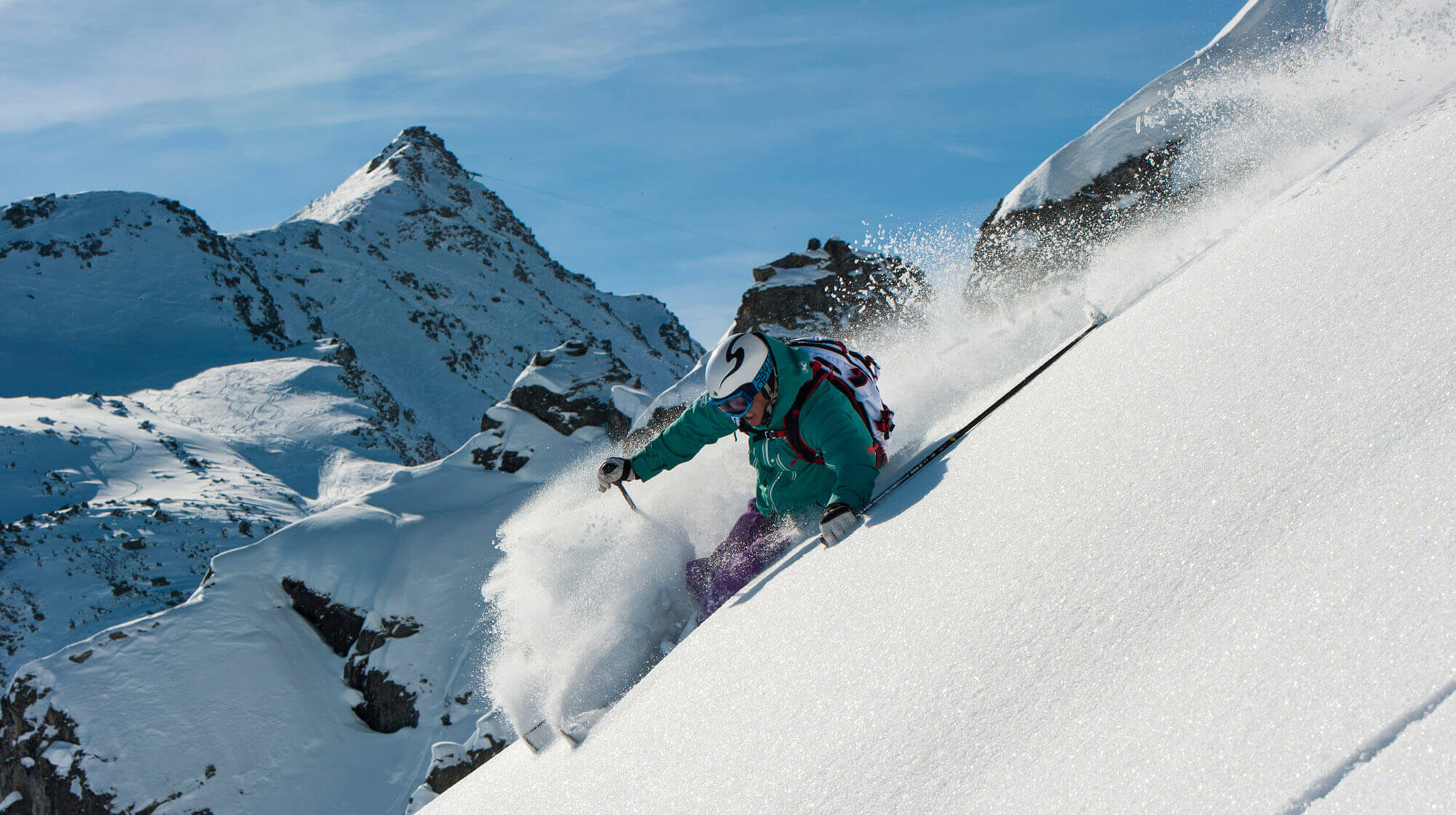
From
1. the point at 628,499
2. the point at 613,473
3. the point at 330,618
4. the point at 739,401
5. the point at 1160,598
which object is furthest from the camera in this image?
the point at 330,618

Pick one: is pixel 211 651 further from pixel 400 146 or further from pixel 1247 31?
pixel 400 146

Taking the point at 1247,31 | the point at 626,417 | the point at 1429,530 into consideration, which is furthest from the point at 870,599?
the point at 626,417

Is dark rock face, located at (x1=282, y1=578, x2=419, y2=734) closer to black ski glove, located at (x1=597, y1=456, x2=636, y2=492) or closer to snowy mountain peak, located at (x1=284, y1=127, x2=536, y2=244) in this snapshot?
black ski glove, located at (x1=597, y1=456, x2=636, y2=492)

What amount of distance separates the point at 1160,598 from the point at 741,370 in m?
2.62

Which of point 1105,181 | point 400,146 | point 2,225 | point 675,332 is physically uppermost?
point 400,146

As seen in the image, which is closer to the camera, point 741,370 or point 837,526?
point 837,526

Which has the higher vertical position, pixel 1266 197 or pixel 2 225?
pixel 2 225

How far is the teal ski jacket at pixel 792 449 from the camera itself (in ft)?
12.5

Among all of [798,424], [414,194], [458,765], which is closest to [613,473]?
[798,424]

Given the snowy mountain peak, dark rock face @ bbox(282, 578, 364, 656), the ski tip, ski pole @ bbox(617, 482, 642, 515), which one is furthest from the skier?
the snowy mountain peak

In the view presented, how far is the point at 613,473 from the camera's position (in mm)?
4844

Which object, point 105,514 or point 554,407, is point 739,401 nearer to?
point 554,407

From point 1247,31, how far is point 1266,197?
8082mm

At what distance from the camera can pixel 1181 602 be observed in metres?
1.56
